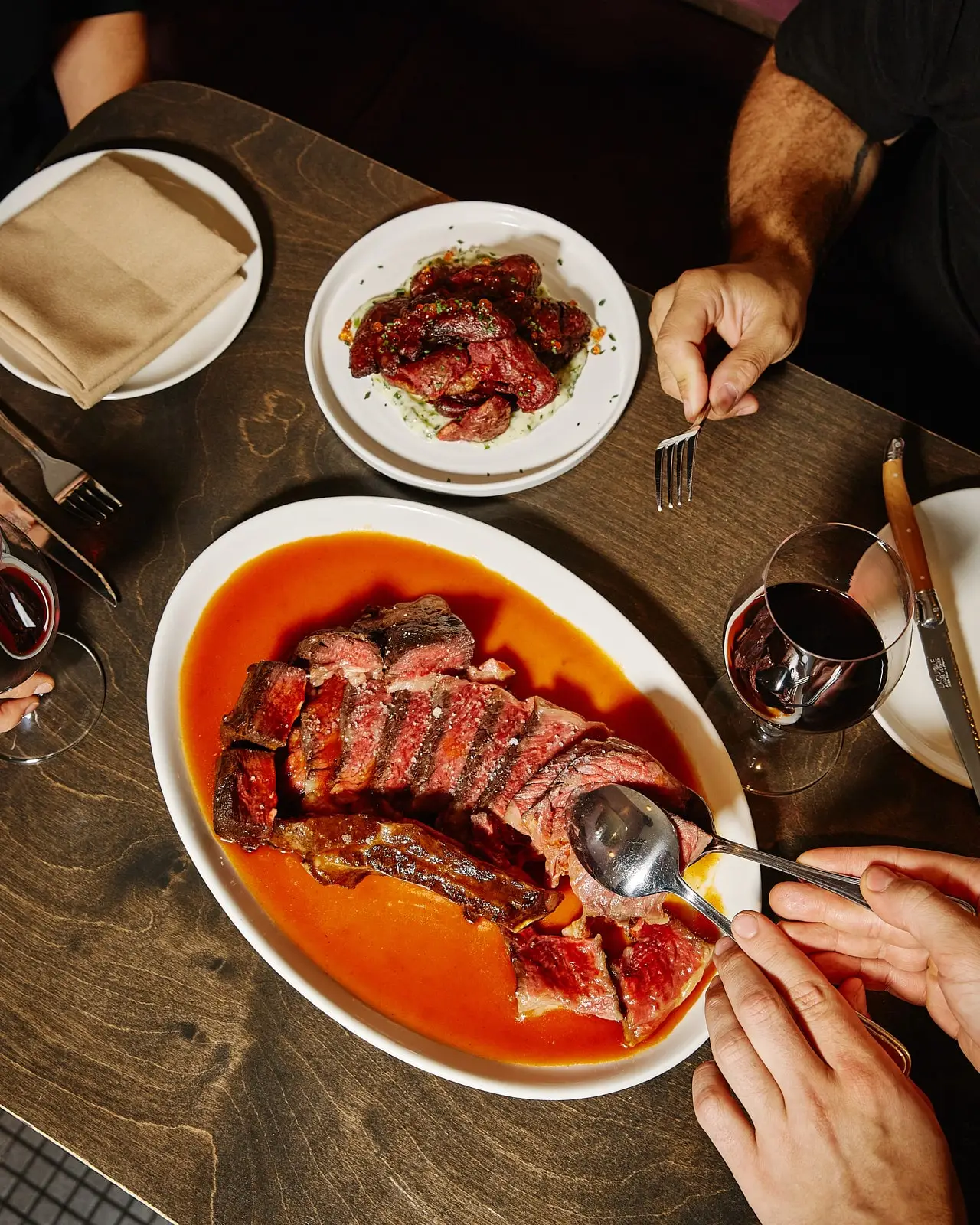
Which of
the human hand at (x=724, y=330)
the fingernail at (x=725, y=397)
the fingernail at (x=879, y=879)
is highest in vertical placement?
the human hand at (x=724, y=330)

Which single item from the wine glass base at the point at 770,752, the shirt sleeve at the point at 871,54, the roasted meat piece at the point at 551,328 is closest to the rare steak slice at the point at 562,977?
the wine glass base at the point at 770,752

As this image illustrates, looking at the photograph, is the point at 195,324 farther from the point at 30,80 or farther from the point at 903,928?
the point at 903,928

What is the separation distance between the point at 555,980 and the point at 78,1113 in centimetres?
121

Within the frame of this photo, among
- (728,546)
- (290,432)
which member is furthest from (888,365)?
(290,432)

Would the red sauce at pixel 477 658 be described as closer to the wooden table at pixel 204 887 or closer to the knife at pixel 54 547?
the wooden table at pixel 204 887

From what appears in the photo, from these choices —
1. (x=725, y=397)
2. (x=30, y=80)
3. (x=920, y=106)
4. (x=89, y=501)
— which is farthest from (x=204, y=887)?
(x=920, y=106)

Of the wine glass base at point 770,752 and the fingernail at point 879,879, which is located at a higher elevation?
the fingernail at point 879,879

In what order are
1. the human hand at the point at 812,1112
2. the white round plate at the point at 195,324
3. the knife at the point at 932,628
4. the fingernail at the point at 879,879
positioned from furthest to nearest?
the white round plate at the point at 195,324, the knife at the point at 932,628, the fingernail at the point at 879,879, the human hand at the point at 812,1112

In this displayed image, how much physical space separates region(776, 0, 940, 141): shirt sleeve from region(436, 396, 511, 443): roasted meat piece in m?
1.76

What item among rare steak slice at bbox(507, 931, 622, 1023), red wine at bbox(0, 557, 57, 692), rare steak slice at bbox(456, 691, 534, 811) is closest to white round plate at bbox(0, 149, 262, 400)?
red wine at bbox(0, 557, 57, 692)

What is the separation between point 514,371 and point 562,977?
1.66 metres

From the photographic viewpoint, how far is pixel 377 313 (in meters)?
2.67

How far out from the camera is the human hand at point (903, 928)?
1661 millimetres

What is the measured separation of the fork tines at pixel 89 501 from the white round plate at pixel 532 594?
0.40 meters
